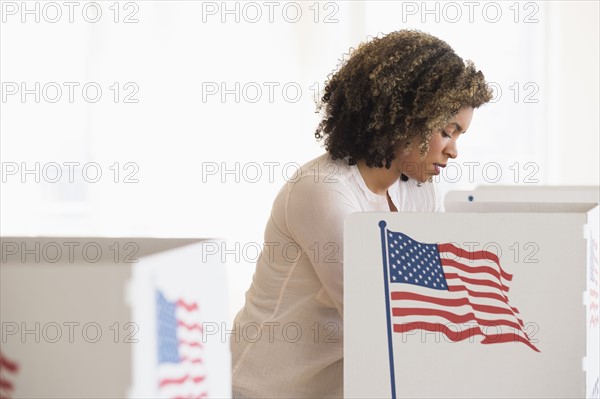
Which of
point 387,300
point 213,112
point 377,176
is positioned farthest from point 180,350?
point 213,112

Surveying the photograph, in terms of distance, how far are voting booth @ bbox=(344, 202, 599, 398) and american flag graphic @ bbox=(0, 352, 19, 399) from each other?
53 centimetres

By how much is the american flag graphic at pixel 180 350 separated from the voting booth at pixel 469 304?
0.34 meters

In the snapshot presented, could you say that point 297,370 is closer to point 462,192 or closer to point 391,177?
point 391,177

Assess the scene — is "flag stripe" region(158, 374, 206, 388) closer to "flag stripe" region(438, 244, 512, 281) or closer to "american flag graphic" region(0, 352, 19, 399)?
"american flag graphic" region(0, 352, 19, 399)

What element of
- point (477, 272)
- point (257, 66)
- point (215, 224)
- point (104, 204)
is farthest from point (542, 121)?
point (477, 272)

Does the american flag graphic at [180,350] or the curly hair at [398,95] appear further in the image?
the curly hair at [398,95]

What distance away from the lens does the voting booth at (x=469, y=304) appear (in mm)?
1211

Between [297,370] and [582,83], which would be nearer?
[297,370]

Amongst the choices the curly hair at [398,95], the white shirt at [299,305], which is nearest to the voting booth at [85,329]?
the white shirt at [299,305]

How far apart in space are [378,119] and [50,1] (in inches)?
128

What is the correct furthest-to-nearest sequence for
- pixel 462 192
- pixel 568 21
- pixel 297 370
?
pixel 568 21 < pixel 462 192 < pixel 297 370

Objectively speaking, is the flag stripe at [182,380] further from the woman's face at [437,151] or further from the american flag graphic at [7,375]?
the woman's face at [437,151]

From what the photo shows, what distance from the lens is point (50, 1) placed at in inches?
175

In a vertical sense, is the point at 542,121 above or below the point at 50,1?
below
